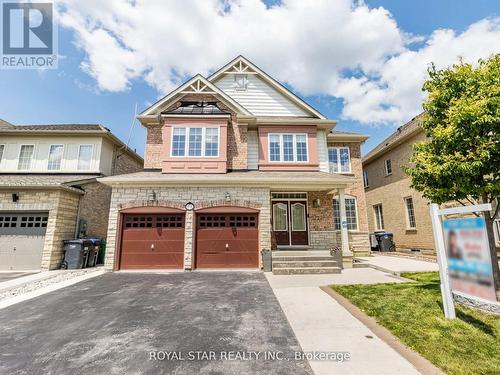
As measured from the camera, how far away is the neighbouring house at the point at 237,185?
1044 centimetres

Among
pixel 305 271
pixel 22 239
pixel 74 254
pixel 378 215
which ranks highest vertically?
pixel 378 215

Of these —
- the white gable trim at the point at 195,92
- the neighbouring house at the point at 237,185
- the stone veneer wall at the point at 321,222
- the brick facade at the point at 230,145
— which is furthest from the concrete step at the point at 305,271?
the white gable trim at the point at 195,92

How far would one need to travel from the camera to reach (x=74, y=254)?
11203 millimetres

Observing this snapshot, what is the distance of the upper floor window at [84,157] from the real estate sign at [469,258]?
1662 cm

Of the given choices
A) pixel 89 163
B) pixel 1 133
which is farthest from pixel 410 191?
pixel 1 133

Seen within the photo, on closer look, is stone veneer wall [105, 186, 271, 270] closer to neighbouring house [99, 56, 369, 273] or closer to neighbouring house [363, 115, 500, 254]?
neighbouring house [99, 56, 369, 273]

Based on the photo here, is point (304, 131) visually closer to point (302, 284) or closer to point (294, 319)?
point (302, 284)

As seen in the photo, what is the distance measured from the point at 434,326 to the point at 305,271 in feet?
16.9

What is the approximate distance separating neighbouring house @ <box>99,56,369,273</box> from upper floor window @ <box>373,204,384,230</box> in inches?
219

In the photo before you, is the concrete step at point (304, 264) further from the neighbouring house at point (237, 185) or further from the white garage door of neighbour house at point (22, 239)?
the white garage door of neighbour house at point (22, 239)

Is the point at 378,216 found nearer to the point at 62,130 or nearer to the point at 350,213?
the point at 350,213

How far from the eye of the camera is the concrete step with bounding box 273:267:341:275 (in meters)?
Result: 9.29

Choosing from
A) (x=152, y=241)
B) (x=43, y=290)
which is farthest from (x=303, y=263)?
(x=43, y=290)

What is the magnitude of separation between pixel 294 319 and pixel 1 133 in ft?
62.6
